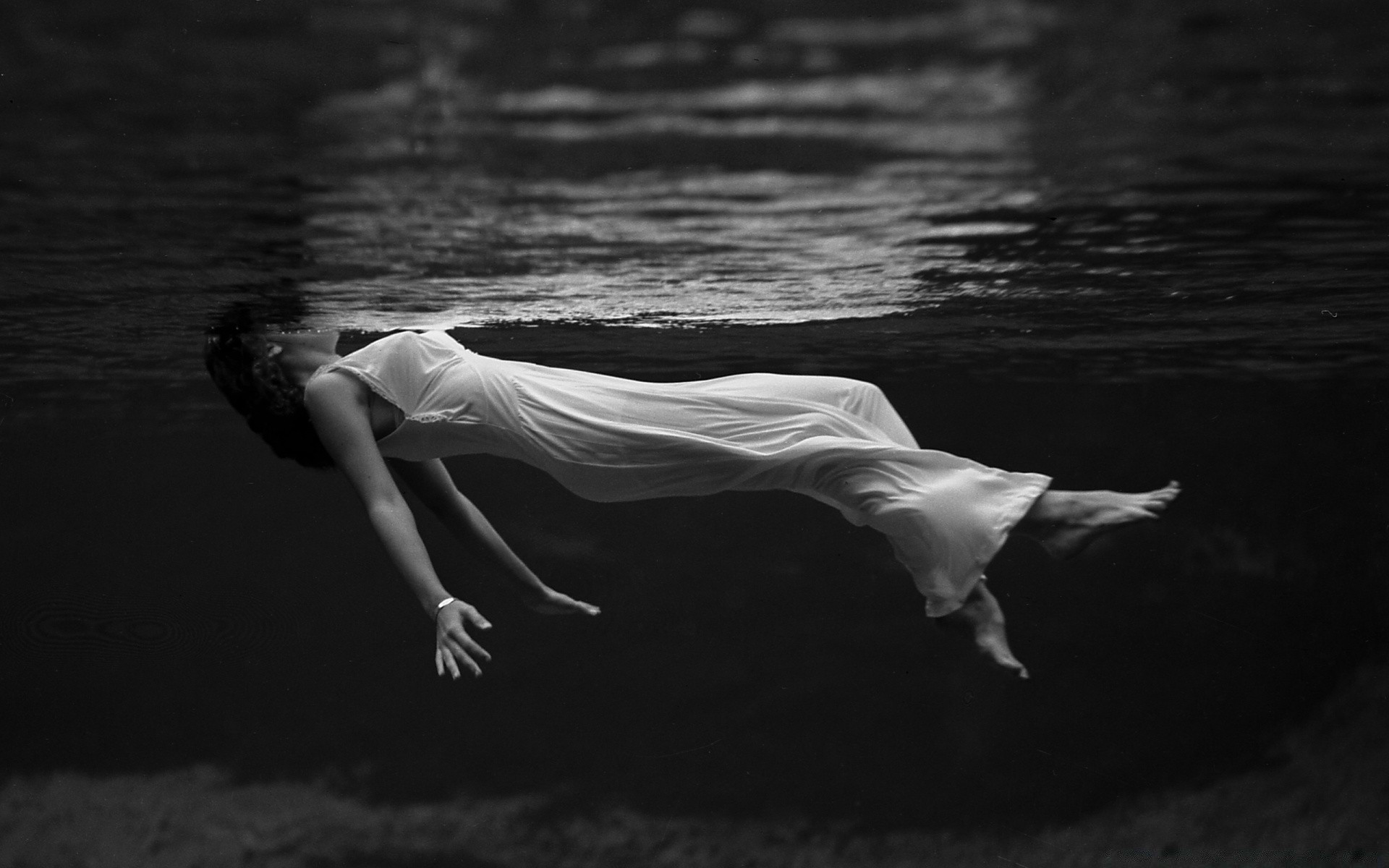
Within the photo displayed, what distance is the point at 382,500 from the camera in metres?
3.55

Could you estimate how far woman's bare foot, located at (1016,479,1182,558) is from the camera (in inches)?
139

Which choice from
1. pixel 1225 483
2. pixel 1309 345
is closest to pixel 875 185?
pixel 1309 345

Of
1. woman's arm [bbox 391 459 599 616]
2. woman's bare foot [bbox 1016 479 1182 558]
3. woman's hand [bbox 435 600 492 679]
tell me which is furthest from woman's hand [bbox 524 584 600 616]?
woman's bare foot [bbox 1016 479 1182 558]

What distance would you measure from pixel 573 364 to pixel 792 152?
623 cm

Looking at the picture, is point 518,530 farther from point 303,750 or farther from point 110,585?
point 110,585

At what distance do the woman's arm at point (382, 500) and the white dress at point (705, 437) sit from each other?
0.34ft

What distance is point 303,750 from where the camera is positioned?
11836 millimetres

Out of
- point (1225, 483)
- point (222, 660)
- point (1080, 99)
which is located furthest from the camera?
point (222, 660)

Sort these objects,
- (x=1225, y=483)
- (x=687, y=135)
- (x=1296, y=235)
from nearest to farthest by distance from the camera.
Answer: (x=687, y=135), (x=1296, y=235), (x=1225, y=483)

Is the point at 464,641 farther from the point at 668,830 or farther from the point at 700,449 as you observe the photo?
the point at 668,830

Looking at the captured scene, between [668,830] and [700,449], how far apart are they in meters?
8.91

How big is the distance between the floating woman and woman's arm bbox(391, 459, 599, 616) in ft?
0.40

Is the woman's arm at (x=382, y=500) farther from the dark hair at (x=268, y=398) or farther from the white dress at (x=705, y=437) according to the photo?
the dark hair at (x=268, y=398)

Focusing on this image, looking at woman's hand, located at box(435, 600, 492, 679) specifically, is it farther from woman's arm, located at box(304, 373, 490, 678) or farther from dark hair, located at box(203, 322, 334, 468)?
dark hair, located at box(203, 322, 334, 468)
